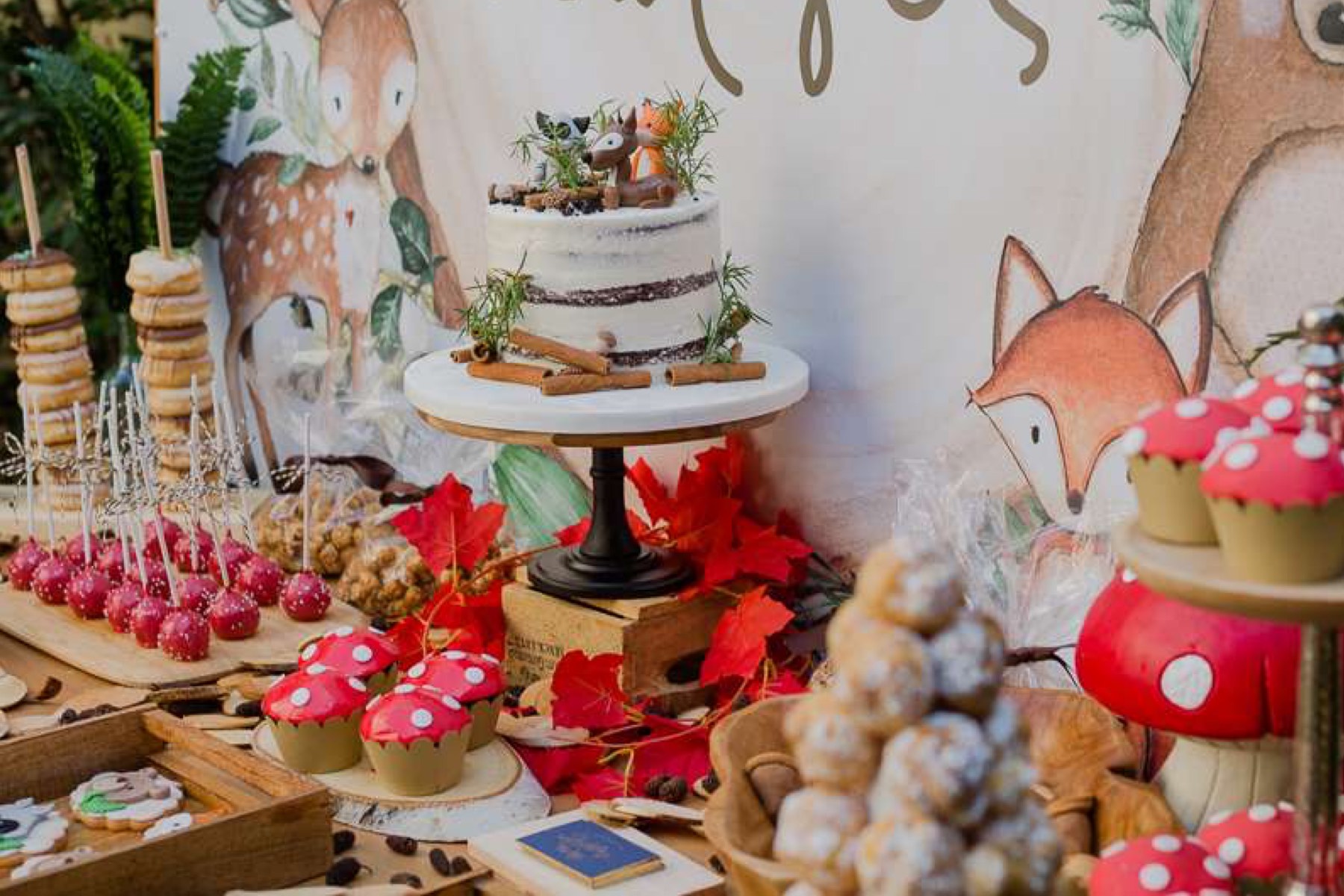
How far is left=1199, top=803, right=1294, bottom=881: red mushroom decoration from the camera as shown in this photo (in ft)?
4.14

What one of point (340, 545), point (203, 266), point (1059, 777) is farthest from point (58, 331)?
point (1059, 777)

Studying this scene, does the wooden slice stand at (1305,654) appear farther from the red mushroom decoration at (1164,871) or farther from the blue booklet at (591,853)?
the blue booklet at (591,853)

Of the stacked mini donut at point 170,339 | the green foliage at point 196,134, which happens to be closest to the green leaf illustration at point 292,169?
the green foliage at point 196,134

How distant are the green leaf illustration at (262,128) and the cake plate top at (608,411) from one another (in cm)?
118

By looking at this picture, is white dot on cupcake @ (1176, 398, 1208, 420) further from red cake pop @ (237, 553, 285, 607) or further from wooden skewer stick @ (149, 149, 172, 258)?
wooden skewer stick @ (149, 149, 172, 258)

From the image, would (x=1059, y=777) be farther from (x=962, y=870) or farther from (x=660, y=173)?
(x=660, y=173)

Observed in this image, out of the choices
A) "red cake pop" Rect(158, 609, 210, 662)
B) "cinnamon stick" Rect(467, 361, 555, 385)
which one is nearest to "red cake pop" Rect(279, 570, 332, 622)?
"red cake pop" Rect(158, 609, 210, 662)

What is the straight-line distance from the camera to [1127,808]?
144 cm

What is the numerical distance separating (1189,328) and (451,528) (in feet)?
3.16

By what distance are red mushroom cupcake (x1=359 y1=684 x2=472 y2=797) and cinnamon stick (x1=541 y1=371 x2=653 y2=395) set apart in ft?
1.14

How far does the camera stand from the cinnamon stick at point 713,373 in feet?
6.50

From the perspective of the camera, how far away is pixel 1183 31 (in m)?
1.71

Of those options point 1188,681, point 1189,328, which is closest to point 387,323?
point 1189,328

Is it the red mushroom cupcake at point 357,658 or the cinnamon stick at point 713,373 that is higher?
the cinnamon stick at point 713,373
